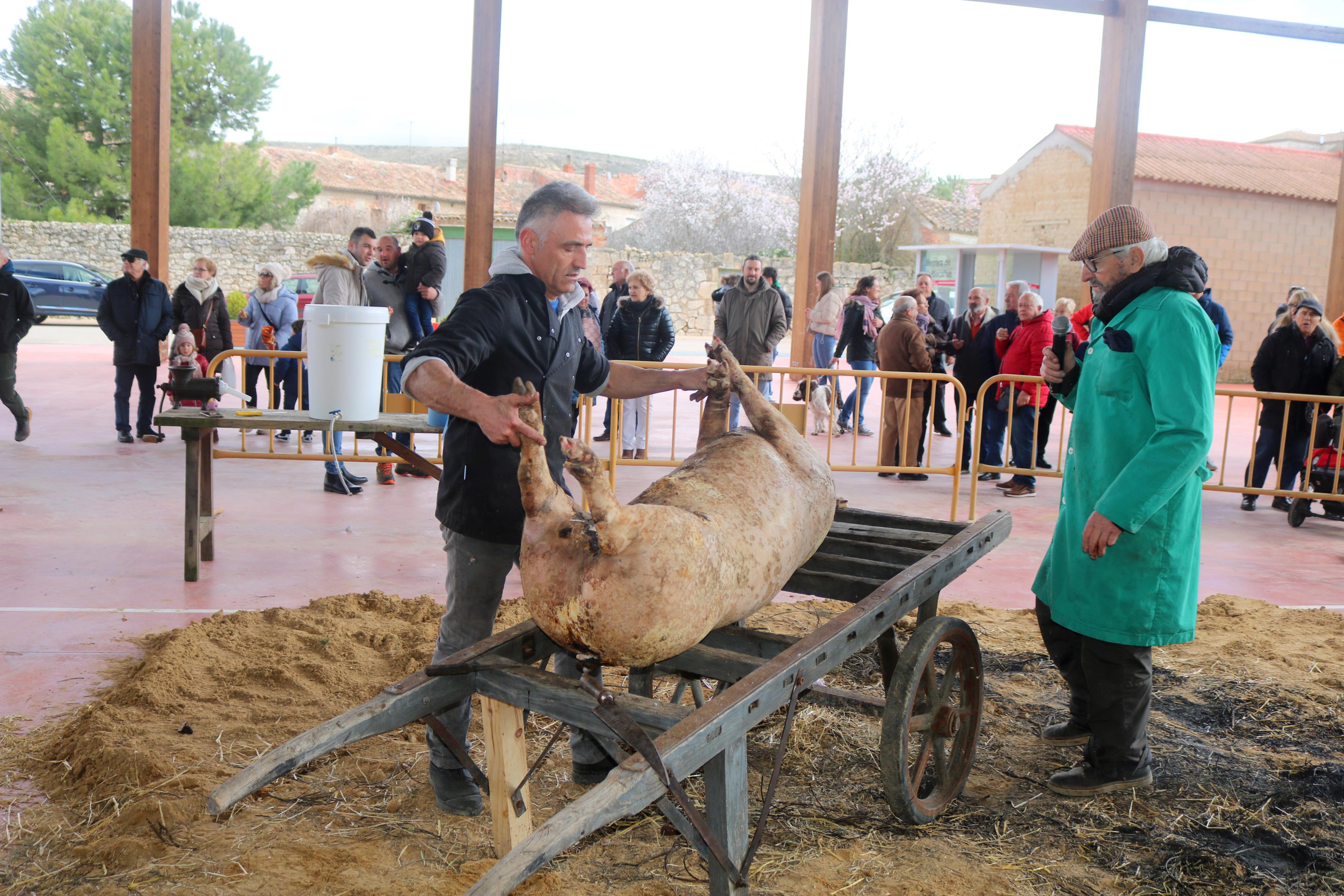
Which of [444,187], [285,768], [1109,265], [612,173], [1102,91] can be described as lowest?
[285,768]

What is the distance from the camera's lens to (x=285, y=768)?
195 centimetres

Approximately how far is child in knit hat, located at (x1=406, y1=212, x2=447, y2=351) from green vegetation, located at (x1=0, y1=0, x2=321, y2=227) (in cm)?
3179

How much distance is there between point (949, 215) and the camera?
3834cm

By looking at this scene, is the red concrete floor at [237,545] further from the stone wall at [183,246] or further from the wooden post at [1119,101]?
the stone wall at [183,246]

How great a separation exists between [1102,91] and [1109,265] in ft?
38.1

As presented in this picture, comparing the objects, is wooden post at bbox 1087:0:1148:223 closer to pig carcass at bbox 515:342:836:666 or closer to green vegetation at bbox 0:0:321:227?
pig carcass at bbox 515:342:836:666

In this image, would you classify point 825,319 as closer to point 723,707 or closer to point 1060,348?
point 1060,348

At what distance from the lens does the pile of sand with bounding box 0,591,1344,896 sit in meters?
2.68

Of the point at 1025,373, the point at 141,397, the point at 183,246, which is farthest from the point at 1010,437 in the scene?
the point at 183,246

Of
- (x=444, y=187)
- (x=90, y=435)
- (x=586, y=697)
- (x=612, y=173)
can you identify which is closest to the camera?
(x=586, y=697)

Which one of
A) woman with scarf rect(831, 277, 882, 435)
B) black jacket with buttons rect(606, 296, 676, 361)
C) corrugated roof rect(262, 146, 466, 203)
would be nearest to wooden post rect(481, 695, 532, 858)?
black jacket with buttons rect(606, 296, 676, 361)

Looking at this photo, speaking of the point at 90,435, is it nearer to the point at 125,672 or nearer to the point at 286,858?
the point at 125,672

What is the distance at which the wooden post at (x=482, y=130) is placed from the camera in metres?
10.6

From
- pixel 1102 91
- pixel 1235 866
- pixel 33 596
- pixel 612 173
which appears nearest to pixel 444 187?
pixel 612 173
